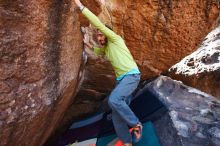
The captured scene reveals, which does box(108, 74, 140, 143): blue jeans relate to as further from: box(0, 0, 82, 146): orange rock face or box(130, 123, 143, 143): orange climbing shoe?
box(0, 0, 82, 146): orange rock face

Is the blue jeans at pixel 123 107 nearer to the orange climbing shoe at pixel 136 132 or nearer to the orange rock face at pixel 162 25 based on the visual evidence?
the orange climbing shoe at pixel 136 132

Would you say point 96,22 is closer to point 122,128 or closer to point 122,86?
point 122,86

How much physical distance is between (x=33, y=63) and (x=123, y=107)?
4.22 ft

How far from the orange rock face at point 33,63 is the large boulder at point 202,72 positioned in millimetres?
3025

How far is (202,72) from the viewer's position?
7324mm

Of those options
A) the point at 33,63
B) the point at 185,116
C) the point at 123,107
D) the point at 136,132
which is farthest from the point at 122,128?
the point at 33,63

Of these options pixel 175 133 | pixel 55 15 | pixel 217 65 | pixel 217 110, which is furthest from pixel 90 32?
pixel 217 65

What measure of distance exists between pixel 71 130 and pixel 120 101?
2.61 m

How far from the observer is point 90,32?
18.1ft

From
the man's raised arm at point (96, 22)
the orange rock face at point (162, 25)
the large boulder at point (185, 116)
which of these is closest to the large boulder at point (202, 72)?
the large boulder at point (185, 116)

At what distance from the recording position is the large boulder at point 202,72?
7.34 m

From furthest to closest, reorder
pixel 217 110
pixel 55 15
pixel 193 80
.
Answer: pixel 193 80, pixel 217 110, pixel 55 15

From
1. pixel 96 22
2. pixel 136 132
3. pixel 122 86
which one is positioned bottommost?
pixel 136 132

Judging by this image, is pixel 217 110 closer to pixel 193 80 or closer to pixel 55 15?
pixel 193 80
